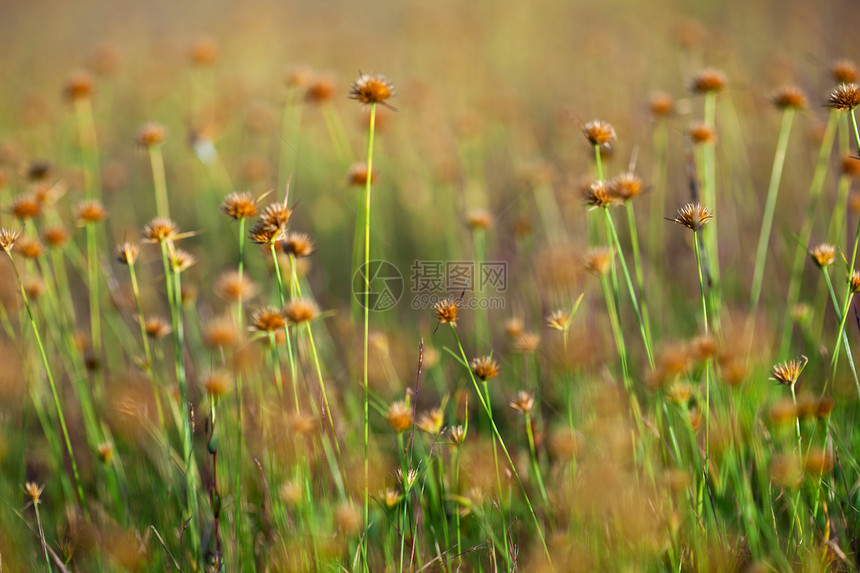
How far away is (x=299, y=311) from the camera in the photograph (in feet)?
3.97

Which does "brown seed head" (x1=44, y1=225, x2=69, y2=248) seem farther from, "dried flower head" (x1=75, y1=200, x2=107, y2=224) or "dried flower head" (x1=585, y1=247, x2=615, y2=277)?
"dried flower head" (x1=585, y1=247, x2=615, y2=277)

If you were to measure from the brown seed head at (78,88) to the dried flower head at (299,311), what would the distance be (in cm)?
196

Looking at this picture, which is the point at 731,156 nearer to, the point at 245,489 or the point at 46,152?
the point at 245,489

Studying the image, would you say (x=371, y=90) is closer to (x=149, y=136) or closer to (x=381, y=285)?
(x=149, y=136)

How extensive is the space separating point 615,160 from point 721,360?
7.82ft

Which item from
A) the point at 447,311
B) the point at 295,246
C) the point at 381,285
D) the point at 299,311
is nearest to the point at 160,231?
the point at 295,246

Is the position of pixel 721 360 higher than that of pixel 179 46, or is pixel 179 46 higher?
pixel 179 46

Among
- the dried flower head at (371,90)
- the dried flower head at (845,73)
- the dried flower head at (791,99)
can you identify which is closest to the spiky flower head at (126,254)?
the dried flower head at (371,90)

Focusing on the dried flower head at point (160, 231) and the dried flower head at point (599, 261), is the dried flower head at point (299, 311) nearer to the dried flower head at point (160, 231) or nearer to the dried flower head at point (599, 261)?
the dried flower head at point (160, 231)

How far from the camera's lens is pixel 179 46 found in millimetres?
5102

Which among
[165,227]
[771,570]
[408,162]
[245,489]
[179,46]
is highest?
[179,46]

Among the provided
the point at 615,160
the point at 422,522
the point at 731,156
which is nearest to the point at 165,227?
the point at 422,522

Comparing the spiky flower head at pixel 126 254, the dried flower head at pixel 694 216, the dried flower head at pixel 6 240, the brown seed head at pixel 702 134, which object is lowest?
the spiky flower head at pixel 126 254

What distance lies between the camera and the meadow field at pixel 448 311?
1.29 meters
